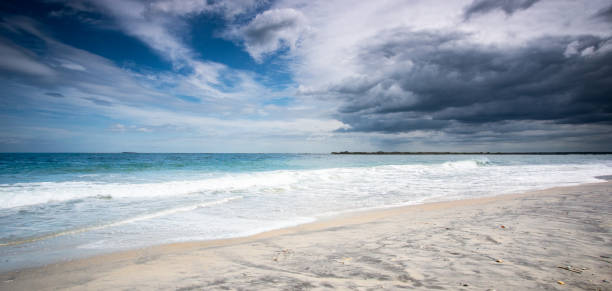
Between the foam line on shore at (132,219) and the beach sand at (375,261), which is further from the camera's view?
the foam line on shore at (132,219)

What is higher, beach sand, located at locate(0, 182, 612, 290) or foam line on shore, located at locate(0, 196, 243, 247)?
beach sand, located at locate(0, 182, 612, 290)

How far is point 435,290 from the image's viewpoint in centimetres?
282

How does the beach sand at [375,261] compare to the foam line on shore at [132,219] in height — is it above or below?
above

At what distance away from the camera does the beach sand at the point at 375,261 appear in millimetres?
3061

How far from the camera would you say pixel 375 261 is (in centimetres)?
372

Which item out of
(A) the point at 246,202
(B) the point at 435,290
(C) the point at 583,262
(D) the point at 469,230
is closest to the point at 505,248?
(C) the point at 583,262

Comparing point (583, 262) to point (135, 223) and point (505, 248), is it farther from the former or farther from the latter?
point (135, 223)

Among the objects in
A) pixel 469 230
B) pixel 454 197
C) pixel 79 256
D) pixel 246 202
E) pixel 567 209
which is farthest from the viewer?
pixel 454 197

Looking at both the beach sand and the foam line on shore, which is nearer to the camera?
the beach sand

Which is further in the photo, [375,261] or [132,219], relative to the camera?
[132,219]

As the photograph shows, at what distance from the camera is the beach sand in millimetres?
3061

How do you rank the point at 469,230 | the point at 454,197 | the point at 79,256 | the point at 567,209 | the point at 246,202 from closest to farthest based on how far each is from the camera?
the point at 79,256, the point at 469,230, the point at 567,209, the point at 246,202, the point at 454,197

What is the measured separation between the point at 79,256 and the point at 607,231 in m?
9.08

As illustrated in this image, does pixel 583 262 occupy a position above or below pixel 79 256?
above
